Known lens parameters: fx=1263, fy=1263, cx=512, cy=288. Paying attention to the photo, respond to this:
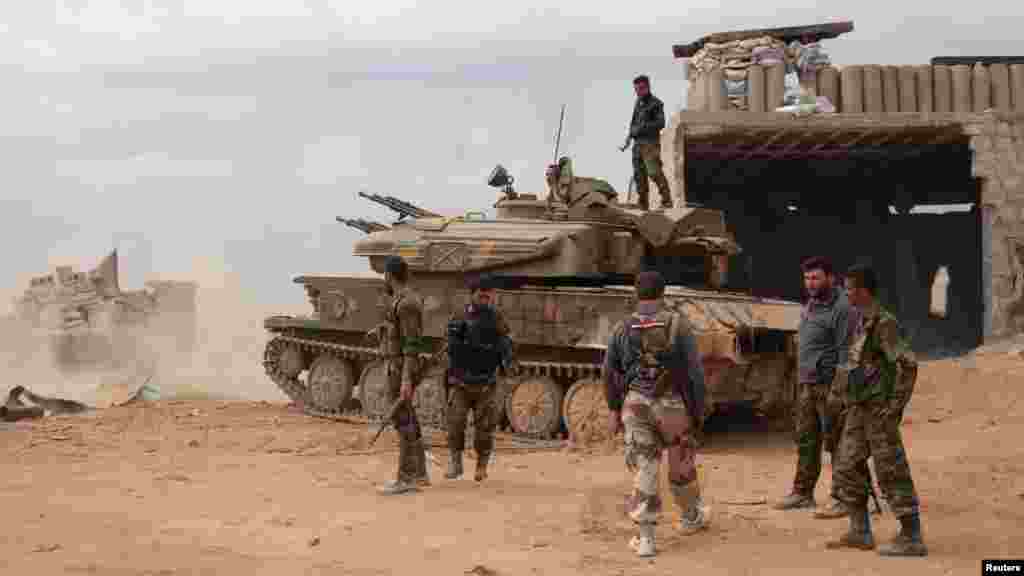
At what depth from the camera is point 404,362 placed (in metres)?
9.30

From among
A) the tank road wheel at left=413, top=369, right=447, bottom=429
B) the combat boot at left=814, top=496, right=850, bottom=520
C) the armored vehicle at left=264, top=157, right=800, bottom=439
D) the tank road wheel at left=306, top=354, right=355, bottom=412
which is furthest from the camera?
the tank road wheel at left=306, top=354, right=355, bottom=412

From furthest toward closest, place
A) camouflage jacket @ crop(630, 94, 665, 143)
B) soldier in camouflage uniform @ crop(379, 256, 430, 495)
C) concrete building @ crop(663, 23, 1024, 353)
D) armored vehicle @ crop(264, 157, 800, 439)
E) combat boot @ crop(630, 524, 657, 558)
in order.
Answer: concrete building @ crop(663, 23, 1024, 353) → camouflage jacket @ crop(630, 94, 665, 143) → armored vehicle @ crop(264, 157, 800, 439) → soldier in camouflage uniform @ crop(379, 256, 430, 495) → combat boot @ crop(630, 524, 657, 558)

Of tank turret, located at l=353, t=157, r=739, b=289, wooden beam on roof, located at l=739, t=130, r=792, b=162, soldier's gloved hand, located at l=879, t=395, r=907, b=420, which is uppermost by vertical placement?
wooden beam on roof, located at l=739, t=130, r=792, b=162

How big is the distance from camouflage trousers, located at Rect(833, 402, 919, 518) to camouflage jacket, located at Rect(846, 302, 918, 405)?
0.08m

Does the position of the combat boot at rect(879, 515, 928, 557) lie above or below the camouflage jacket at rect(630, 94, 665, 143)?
below

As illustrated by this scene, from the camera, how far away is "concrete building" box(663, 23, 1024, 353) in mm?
17406

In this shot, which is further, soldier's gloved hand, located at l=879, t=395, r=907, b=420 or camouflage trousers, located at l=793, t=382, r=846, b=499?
camouflage trousers, located at l=793, t=382, r=846, b=499

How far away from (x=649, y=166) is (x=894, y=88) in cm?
491

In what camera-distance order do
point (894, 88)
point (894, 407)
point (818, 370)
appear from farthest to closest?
point (894, 88), point (818, 370), point (894, 407)

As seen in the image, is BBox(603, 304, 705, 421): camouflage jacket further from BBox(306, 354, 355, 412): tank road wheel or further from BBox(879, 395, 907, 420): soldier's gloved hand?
BBox(306, 354, 355, 412): tank road wheel

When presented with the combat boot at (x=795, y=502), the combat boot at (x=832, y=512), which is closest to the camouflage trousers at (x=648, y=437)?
the combat boot at (x=832, y=512)

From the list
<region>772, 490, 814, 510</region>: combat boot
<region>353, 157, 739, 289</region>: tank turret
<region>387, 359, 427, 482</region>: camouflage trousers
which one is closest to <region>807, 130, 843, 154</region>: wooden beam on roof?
<region>353, 157, 739, 289</region>: tank turret

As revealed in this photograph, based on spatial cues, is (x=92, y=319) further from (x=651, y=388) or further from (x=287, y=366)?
(x=651, y=388)

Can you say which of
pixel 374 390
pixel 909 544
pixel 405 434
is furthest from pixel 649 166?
pixel 909 544
